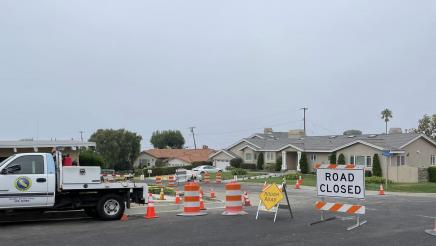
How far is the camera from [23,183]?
14.0 m

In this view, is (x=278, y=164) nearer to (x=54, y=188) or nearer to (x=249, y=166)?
(x=249, y=166)

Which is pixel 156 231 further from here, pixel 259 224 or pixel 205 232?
pixel 259 224

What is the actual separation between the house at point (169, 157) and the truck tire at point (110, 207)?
235ft

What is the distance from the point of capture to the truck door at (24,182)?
45.5 feet

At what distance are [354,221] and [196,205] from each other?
15.7 ft

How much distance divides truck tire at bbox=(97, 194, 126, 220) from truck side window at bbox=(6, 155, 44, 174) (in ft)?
6.30

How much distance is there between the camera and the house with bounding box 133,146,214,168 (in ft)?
289

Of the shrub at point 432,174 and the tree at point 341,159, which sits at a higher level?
the tree at point 341,159

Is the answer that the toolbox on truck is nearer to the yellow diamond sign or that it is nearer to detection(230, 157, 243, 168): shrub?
the yellow diamond sign

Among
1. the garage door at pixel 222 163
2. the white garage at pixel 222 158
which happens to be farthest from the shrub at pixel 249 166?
the garage door at pixel 222 163

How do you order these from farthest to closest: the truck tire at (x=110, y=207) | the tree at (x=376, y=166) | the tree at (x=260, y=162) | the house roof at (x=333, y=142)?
1. the tree at (x=260, y=162)
2. the house roof at (x=333, y=142)
3. the tree at (x=376, y=166)
4. the truck tire at (x=110, y=207)

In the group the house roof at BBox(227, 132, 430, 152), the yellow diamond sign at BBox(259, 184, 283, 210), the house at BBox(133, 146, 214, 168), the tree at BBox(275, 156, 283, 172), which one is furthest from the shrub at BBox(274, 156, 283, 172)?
the yellow diamond sign at BBox(259, 184, 283, 210)

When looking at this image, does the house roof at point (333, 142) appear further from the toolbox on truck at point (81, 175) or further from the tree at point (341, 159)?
the toolbox on truck at point (81, 175)

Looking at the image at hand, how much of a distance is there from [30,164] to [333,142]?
156 feet
